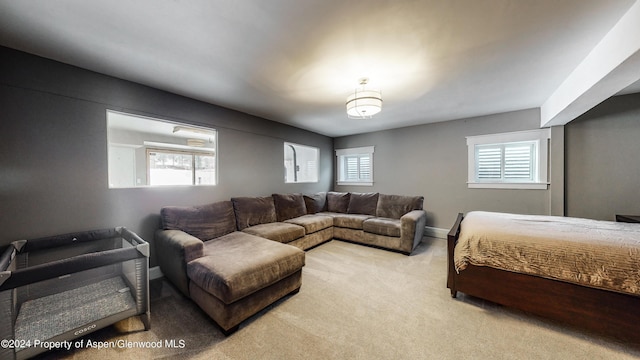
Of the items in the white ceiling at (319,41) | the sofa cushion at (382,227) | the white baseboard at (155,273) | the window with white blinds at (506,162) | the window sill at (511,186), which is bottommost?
the white baseboard at (155,273)

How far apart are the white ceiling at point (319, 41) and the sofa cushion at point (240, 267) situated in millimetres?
1929

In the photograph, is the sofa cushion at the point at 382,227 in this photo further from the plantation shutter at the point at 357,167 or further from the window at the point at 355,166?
the plantation shutter at the point at 357,167

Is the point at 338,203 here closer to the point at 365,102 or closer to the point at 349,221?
the point at 349,221

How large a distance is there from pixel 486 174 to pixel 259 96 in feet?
14.0

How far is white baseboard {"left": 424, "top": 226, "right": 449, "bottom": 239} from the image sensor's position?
437 cm

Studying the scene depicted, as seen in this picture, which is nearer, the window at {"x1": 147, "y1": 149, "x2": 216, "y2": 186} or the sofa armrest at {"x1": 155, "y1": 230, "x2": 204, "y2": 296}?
the sofa armrest at {"x1": 155, "y1": 230, "x2": 204, "y2": 296}

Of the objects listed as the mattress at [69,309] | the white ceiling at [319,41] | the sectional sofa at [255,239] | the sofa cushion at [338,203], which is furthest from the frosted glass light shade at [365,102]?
the mattress at [69,309]

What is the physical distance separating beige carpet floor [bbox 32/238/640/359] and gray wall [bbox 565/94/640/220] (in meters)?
2.64

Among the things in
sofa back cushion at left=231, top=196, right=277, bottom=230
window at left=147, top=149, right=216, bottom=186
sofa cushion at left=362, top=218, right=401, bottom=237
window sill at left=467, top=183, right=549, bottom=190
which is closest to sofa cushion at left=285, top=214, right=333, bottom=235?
sofa back cushion at left=231, top=196, right=277, bottom=230

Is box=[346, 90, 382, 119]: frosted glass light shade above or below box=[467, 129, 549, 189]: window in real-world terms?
above

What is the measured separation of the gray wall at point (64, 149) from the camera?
191cm

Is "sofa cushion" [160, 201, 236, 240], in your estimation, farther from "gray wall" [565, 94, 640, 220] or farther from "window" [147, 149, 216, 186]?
"gray wall" [565, 94, 640, 220]

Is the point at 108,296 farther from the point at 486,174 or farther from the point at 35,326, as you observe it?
the point at 486,174

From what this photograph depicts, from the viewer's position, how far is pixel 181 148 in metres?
5.39
